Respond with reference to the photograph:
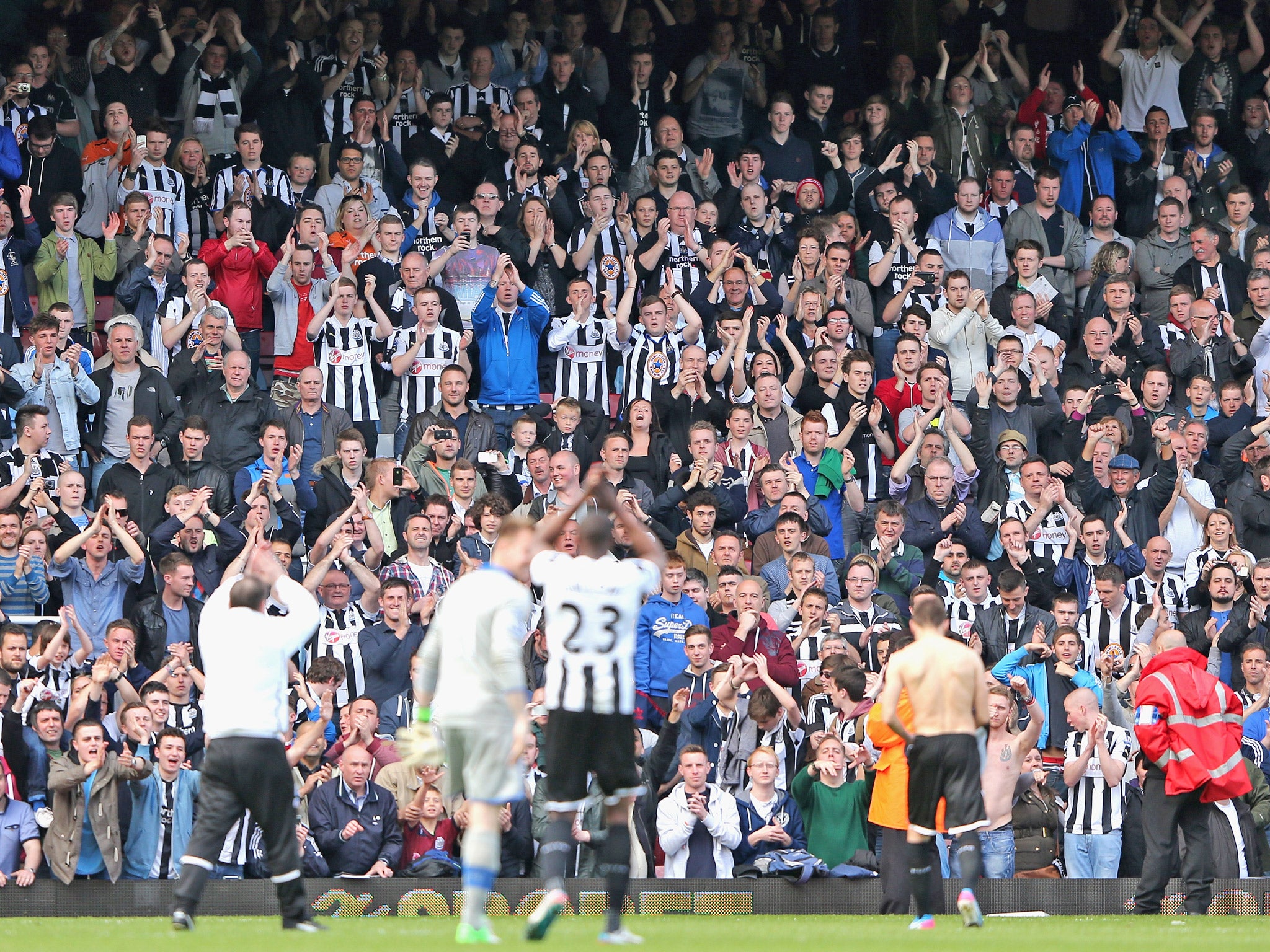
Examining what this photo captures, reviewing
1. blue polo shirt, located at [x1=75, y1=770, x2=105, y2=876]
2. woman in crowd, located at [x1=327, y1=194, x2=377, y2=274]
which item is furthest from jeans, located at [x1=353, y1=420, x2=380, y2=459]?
blue polo shirt, located at [x1=75, y1=770, x2=105, y2=876]

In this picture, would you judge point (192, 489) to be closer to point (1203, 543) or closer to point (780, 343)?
point (780, 343)

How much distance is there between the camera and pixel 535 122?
70.2ft

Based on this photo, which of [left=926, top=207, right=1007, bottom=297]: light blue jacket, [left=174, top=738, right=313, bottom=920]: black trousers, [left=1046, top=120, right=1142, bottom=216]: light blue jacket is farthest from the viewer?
[left=1046, top=120, right=1142, bottom=216]: light blue jacket

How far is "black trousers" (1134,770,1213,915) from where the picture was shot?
13164 millimetres

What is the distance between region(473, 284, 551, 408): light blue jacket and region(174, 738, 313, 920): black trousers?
914 cm

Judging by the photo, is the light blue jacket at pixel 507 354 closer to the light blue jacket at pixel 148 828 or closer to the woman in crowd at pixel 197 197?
the woman in crowd at pixel 197 197

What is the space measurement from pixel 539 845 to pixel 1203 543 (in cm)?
A: 754

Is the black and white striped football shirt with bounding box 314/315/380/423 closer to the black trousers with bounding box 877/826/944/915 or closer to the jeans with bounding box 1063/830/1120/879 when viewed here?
the black trousers with bounding box 877/826/944/915

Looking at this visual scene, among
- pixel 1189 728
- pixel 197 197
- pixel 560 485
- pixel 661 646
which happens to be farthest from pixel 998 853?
pixel 197 197

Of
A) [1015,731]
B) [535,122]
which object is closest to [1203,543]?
[1015,731]

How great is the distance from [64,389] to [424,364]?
351cm

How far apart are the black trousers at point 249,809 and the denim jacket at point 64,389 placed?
325 inches

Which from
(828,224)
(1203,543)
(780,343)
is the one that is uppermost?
(828,224)

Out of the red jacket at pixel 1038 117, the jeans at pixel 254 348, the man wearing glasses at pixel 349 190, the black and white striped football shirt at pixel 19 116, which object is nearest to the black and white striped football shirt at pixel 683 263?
the man wearing glasses at pixel 349 190
